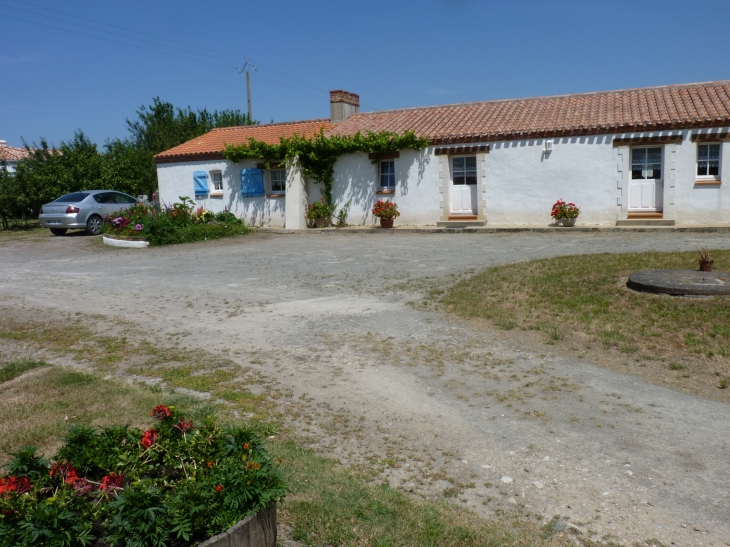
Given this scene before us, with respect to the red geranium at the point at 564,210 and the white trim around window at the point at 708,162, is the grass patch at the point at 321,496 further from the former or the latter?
the white trim around window at the point at 708,162

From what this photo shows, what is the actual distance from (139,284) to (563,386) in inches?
318

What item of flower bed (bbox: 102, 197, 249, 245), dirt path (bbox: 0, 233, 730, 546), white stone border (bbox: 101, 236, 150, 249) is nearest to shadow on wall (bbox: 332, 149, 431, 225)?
flower bed (bbox: 102, 197, 249, 245)

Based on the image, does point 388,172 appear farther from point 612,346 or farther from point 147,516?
point 147,516

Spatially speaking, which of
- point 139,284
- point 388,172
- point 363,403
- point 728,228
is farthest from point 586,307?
point 388,172

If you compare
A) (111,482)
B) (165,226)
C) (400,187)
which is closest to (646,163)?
(400,187)

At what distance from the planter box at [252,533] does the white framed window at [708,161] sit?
694 inches

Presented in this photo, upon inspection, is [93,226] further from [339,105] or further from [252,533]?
[252,533]

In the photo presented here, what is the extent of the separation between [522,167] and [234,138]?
11256 millimetres

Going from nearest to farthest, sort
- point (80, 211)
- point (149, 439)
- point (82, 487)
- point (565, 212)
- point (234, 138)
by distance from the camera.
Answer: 1. point (82, 487)
2. point (149, 439)
3. point (565, 212)
4. point (80, 211)
5. point (234, 138)

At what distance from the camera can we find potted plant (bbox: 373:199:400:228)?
20.3 meters

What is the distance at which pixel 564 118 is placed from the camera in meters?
19.3

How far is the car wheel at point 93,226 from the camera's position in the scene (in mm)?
21850

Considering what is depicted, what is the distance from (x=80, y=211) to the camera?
847 inches

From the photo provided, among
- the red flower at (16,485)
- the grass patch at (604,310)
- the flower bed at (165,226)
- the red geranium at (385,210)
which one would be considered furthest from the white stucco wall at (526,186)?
the red flower at (16,485)
